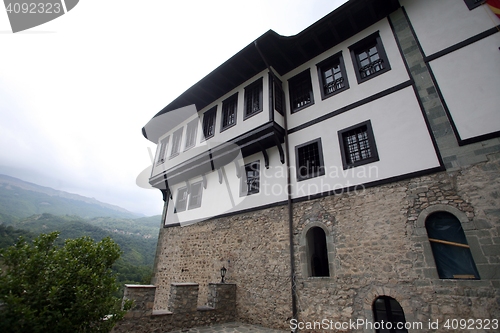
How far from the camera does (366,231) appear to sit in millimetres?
5859

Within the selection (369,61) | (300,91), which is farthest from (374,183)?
(300,91)

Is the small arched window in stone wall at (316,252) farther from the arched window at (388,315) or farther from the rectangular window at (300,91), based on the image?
the rectangular window at (300,91)

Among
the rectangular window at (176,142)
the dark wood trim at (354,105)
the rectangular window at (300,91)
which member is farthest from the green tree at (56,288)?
the rectangular window at (176,142)

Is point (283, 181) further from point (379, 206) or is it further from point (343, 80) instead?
point (343, 80)

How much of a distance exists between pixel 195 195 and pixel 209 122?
12.4 ft

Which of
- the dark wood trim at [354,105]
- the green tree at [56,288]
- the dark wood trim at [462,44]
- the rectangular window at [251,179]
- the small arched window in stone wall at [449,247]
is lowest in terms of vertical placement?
the green tree at [56,288]

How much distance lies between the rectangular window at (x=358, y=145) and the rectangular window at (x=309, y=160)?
0.73 m

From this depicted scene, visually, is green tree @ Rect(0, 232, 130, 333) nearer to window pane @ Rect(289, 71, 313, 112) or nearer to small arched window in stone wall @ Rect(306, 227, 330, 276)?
small arched window in stone wall @ Rect(306, 227, 330, 276)

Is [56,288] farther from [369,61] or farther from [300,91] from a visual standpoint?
[369,61]

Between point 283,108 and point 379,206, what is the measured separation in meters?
4.97

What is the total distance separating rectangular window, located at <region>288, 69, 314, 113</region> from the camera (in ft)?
28.3

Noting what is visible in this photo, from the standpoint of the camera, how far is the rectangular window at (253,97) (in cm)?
913

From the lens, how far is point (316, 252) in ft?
24.2

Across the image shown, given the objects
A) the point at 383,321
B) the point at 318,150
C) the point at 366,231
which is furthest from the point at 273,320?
the point at 318,150
